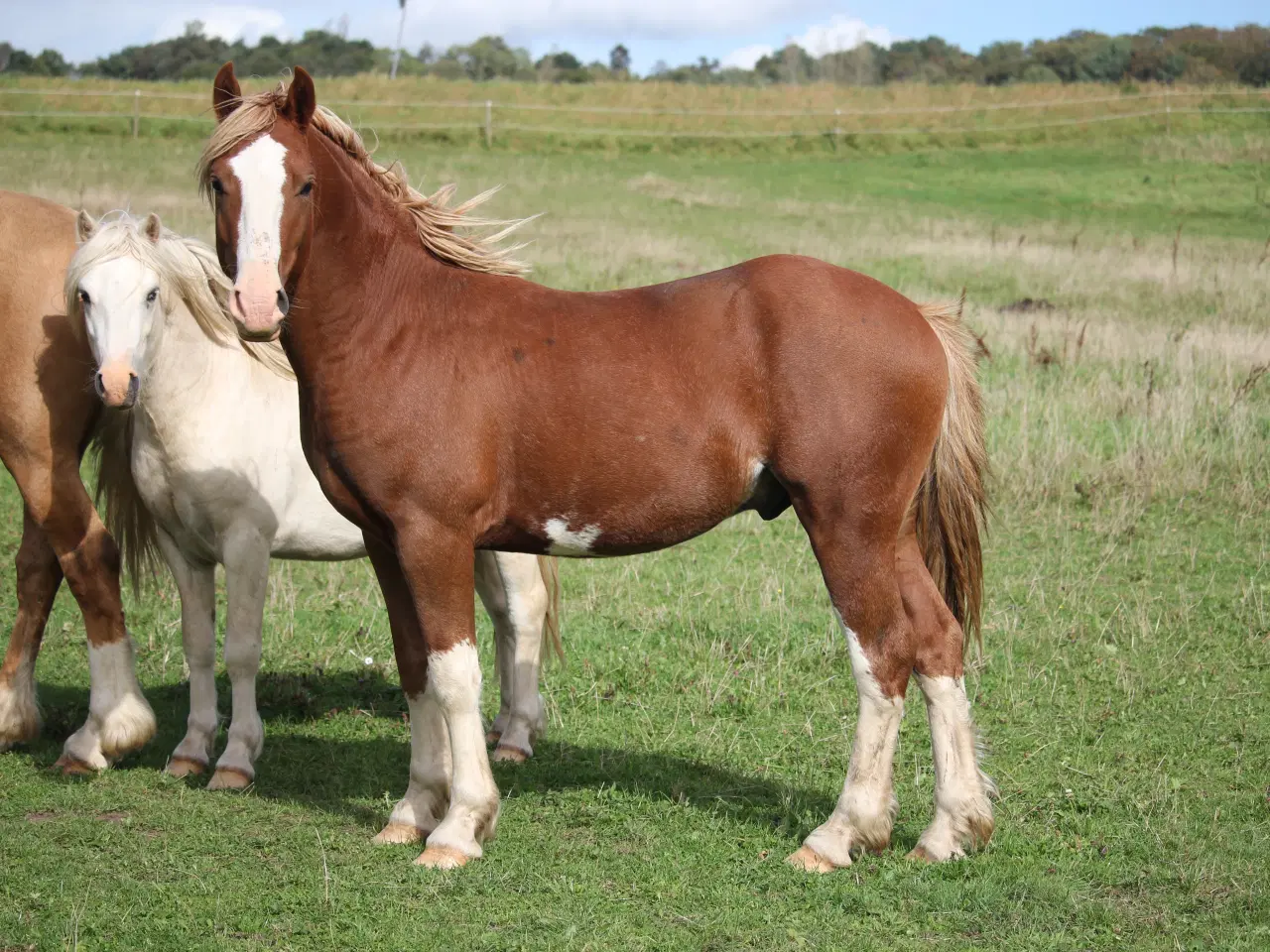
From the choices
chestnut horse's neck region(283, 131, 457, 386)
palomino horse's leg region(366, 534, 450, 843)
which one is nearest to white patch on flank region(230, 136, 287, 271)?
chestnut horse's neck region(283, 131, 457, 386)

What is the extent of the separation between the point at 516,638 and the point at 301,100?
9.39 ft

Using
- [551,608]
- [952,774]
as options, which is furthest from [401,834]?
[952,774]

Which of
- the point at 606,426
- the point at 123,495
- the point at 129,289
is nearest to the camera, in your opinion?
the point at 606,426

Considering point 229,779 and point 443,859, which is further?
point 229,779

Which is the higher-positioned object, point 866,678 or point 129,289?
point 129,289

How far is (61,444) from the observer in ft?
18.0

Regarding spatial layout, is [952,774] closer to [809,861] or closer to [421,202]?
[809,861]

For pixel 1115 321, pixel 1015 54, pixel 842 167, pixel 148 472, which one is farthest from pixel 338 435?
pixel 1015 54

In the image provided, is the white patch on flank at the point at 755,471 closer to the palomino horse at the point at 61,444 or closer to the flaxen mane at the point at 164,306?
the flaxen mane at the point at 164,306

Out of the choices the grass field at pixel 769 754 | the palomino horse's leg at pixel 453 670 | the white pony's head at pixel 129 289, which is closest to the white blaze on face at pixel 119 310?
the white pony's head at pixel 129 289

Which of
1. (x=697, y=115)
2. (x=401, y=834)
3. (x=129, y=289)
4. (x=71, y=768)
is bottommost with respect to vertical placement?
(x=71, y=768)

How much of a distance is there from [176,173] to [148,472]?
64.3ft

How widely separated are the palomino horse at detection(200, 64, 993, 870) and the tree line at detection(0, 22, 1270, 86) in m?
54.2

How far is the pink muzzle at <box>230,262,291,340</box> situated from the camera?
153 inches
